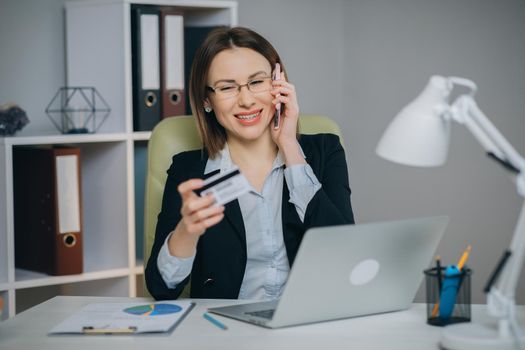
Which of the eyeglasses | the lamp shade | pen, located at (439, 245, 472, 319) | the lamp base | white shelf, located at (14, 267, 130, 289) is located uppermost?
the eyeglasses

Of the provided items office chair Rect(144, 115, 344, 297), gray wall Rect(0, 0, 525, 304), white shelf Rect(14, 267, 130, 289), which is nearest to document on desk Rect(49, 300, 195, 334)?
office chair Rect(144, 115, 344, 297)

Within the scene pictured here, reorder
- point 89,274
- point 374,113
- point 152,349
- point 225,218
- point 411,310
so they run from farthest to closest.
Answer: point 374,113 < point 89,274 < point 225,218 < point 411,310 < point 152,349

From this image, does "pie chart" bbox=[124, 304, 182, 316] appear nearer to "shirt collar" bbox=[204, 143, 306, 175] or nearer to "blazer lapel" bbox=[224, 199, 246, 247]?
"blazer lapel" bbox=[224, 199, 246, 247]

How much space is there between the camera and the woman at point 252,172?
1.91 m

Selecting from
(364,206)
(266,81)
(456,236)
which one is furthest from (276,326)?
(364,206)

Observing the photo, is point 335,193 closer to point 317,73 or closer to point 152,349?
point 152,349

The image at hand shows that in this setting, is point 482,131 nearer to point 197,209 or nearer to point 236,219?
point 197,209

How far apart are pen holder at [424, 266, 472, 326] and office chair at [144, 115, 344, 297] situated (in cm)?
76

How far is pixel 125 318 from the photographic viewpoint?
1.47m

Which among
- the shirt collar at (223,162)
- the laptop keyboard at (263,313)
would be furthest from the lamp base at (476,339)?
the shirt collar at (223,162)

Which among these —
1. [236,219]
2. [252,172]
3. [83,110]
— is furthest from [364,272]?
[83,110]

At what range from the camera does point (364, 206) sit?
3412mm

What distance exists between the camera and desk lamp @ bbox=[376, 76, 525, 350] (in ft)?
4.03

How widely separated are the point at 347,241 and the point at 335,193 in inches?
25.4
